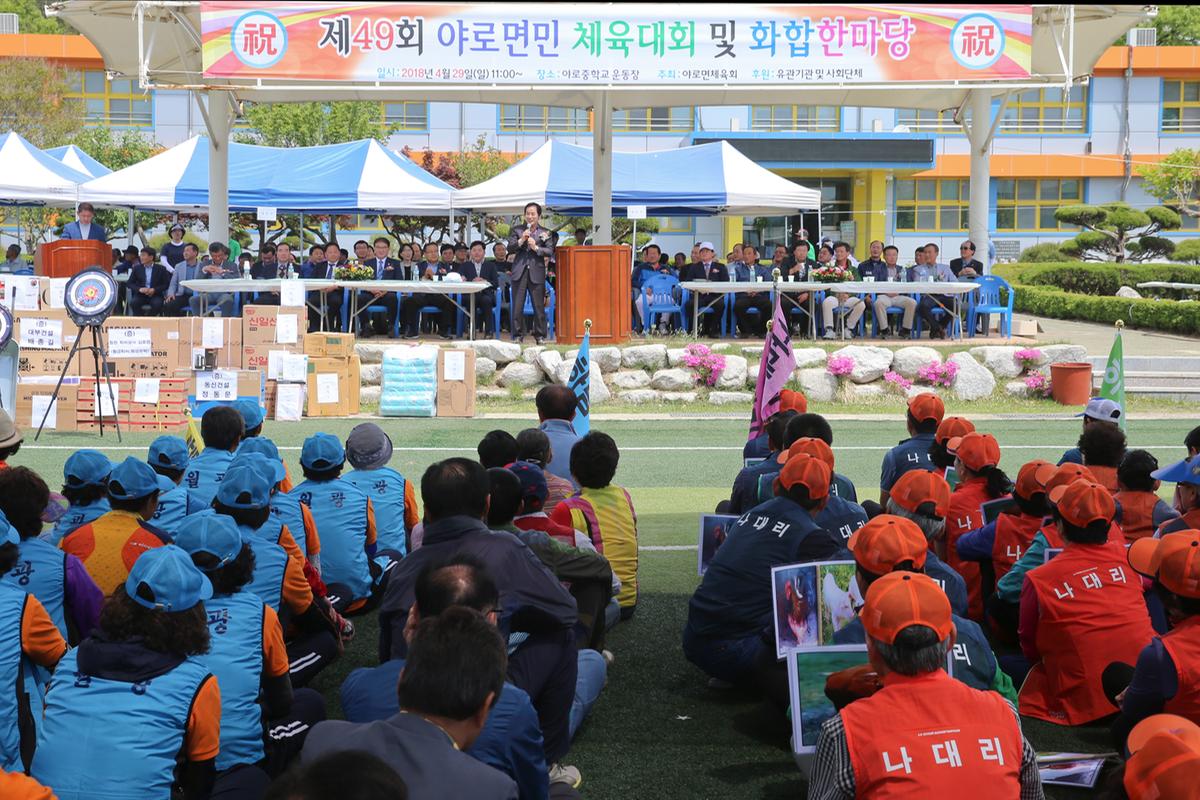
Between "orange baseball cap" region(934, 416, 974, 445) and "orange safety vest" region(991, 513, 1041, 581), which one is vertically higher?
"orange baseball cap" region(934, 416, 974, 445)

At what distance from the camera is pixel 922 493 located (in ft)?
18.7

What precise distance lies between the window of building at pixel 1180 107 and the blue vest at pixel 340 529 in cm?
4934

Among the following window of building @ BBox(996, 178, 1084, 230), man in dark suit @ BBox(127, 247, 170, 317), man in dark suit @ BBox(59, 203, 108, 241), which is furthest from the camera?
window of building @ BBox(996, 178, 1084, 230)

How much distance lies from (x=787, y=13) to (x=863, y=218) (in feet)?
98.0

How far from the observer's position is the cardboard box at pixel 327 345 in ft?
56.0

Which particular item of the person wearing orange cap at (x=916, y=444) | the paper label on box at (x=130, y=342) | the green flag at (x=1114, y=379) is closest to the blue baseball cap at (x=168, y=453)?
the person wearing orange cap at (x=916, y=444)

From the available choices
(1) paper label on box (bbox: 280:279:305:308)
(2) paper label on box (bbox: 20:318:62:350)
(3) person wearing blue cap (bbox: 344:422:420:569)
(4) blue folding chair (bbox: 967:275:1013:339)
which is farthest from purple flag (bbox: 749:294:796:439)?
(4) blue folding chair (bbox: 967:275:1013:339)

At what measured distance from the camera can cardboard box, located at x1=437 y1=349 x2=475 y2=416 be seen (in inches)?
674

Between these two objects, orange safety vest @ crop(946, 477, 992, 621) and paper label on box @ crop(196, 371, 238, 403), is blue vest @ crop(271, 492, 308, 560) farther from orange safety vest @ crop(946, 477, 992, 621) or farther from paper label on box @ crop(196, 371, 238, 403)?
paper label on box @ crop(196, 371, 238, 403)

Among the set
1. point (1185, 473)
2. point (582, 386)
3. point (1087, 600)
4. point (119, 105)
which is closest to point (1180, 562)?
point (1087, 600)

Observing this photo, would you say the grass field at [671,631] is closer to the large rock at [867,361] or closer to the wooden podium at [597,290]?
the large rock at [867,361]

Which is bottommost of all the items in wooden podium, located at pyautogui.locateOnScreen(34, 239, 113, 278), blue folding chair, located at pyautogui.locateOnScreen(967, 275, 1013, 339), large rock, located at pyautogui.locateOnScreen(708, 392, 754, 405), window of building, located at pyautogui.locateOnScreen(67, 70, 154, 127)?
large rock, located at pyautogui.locateOnScreen(708, 392, 754, 405)

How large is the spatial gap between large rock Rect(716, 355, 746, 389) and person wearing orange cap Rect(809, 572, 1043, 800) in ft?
49.4

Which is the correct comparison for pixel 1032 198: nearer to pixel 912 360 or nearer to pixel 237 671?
pixel 912 360
